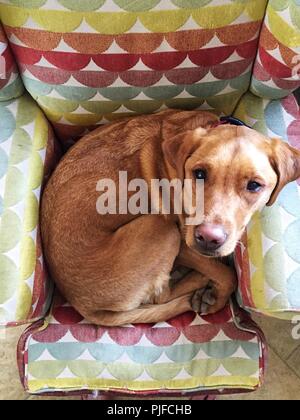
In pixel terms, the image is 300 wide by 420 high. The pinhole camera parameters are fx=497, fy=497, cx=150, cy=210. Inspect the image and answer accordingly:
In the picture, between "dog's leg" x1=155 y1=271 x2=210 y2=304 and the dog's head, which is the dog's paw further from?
the dog's head

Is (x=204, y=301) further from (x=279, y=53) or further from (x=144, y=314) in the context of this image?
(x=279, y=53)

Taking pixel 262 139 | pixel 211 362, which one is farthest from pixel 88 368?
pixel 262 139

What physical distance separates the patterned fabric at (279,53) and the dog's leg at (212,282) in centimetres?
59

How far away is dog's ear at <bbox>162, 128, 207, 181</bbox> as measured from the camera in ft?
4.67

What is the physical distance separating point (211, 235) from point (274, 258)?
24 centimetres

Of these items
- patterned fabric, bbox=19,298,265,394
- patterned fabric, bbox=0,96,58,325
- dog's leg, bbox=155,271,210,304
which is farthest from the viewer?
dog's leg, bbox=155,271,210,304

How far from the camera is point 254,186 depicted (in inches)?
55.0

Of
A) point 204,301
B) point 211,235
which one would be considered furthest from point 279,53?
point 204,301

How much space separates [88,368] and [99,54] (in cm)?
97

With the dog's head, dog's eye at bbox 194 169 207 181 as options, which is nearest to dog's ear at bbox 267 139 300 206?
the dog's head

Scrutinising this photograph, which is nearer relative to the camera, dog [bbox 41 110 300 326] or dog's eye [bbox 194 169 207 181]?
dog's eye [bbox 194 169 207 181]

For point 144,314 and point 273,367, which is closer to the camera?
point 144,314

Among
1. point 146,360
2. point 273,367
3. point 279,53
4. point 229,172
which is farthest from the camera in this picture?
point 273,367
